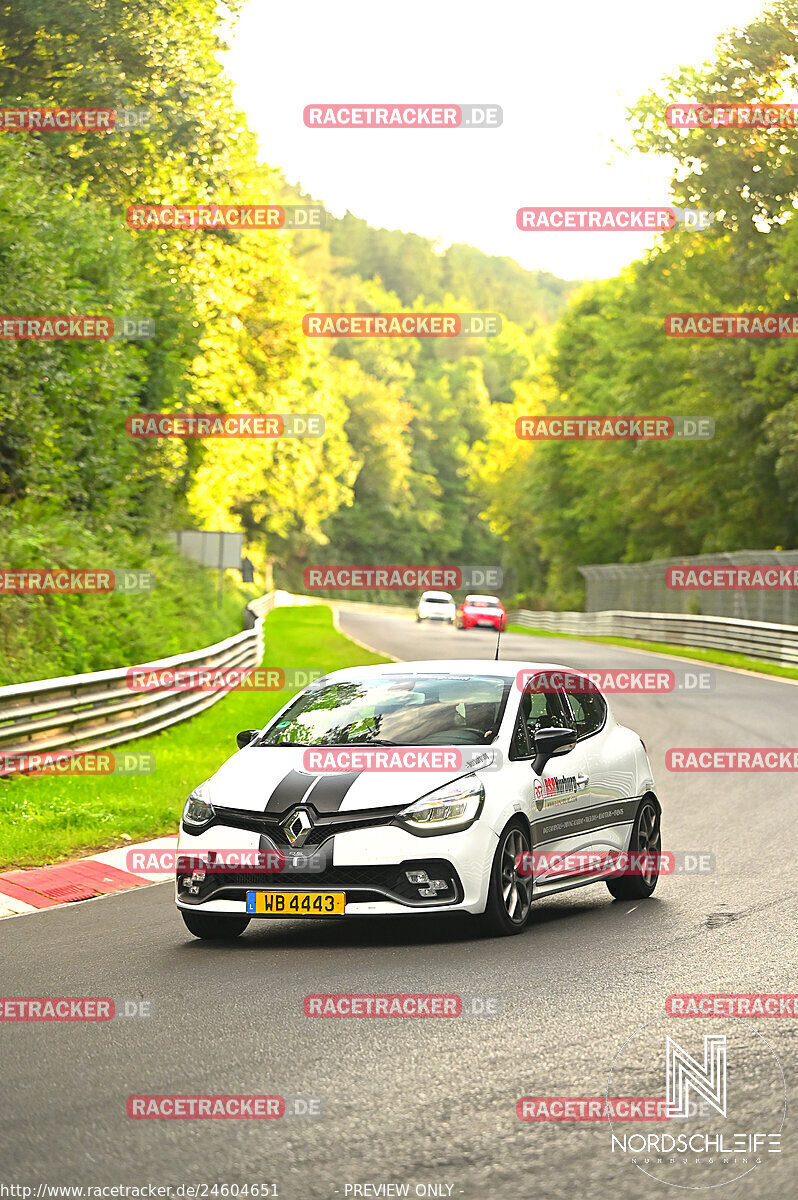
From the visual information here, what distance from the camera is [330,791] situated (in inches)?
347

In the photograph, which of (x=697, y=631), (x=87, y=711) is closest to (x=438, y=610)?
(x=697, y=631)

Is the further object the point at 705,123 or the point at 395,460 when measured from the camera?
the point at 395,460

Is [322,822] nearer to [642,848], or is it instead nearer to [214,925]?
[214,925]

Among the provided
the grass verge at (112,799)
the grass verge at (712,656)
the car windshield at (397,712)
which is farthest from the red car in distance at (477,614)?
the car windshield at (397,712)

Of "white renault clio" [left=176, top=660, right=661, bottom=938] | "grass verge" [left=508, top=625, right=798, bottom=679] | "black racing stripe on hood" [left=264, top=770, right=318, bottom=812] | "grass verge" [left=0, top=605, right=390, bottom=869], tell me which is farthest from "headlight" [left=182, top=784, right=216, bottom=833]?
"grass verge" [left=508, top=625, right=798, bottom=679]

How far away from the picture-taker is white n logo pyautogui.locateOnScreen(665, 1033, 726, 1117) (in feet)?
18.5

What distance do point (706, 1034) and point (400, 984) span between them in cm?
165

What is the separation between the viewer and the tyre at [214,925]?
29.7 ft

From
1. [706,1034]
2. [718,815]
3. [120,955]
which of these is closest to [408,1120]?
[706,1034]

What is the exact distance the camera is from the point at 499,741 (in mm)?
9555

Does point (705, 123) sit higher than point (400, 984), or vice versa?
point (705, 123)

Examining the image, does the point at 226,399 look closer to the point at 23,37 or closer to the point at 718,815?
the point at 23,37

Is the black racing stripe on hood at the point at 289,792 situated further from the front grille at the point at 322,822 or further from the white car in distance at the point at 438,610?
the white car in distance at the point at 438,610

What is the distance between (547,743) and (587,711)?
1322 mm
